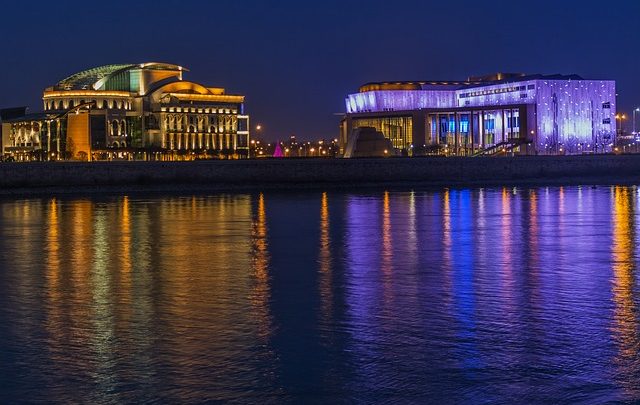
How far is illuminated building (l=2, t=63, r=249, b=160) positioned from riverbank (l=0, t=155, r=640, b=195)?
166 ft

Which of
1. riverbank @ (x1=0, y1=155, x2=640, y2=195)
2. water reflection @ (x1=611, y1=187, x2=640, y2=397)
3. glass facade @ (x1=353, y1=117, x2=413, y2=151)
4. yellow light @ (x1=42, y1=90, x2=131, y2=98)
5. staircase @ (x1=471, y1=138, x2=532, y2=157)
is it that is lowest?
water reflection @ (x1=611, y1=187, x2=640, y2=397)

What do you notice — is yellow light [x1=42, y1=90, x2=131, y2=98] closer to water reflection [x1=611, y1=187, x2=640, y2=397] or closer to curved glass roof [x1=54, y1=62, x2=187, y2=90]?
curved glass roof [x1=54, y1=62, x2=187, y2=90]

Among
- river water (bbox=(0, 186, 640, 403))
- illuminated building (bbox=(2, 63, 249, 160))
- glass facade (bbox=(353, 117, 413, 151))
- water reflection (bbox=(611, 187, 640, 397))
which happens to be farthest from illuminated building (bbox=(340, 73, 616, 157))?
river water (bbox=(0, 186, 640, 403))

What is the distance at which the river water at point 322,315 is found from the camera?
42.4 feet

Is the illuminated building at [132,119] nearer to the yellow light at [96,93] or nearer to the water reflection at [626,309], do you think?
the yellow light at [96,93]

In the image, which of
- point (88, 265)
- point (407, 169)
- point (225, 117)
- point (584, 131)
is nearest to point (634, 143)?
point (584, 131)

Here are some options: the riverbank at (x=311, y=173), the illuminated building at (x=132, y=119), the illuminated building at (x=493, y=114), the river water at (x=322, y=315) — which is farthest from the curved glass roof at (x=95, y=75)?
the river water at (x=322, y=315)

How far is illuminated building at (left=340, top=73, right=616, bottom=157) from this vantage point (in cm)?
13925

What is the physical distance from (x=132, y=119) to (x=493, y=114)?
177 feet

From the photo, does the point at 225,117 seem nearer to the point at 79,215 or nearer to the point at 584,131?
the point at 584,131

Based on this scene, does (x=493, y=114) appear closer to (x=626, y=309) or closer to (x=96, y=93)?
(x=96, y=93)

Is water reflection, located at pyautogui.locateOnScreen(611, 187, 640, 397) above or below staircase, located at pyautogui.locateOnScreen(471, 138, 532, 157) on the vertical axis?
below

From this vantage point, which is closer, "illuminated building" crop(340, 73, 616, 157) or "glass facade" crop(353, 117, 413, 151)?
"illuminated building" crop(340, 73, 616, 157)

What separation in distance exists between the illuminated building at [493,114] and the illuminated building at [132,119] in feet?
74.1
